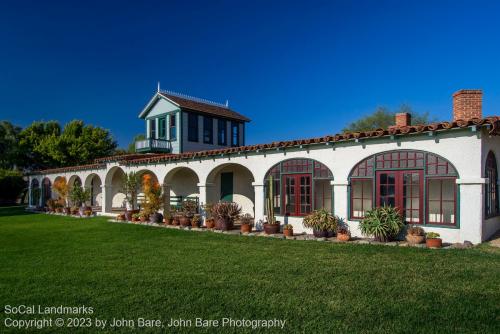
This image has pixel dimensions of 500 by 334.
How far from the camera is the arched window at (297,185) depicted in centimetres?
1120

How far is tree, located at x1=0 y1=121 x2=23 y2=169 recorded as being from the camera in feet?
114

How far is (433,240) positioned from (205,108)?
16.9 meters

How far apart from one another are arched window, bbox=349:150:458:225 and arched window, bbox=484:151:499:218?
806 millimetres

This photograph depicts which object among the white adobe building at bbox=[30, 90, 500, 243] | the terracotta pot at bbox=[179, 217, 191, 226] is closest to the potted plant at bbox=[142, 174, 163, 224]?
the white adobe building at bbox=[30, 90, 500, 243]

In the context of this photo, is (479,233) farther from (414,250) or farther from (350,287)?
(350,287)

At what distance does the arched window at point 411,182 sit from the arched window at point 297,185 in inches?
52.8

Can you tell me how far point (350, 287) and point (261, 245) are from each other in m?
4.10

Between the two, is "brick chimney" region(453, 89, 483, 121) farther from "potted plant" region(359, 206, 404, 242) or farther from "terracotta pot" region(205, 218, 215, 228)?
"terracotta pot" region(205, 218, 215, 228)

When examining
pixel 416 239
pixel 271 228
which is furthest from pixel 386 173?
pixel 271 228

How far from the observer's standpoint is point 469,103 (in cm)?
992

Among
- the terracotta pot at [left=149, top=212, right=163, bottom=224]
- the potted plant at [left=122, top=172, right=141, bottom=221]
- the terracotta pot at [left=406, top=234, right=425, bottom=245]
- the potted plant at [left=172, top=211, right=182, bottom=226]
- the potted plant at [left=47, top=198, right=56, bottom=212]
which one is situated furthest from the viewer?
the potted plant at [left=47, top=198, right=56, bottom=212]

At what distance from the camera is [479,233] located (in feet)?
26.8

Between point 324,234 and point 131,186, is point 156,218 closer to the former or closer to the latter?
point 131,186

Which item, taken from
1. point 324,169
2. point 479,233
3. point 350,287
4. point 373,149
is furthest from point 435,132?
point 350,287
